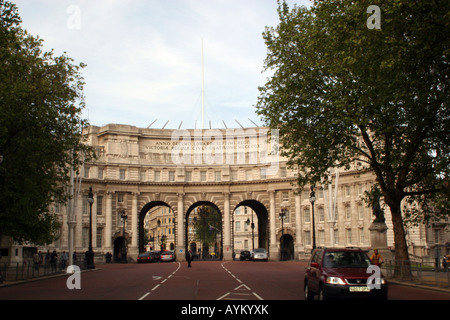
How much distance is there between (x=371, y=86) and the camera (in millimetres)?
25859

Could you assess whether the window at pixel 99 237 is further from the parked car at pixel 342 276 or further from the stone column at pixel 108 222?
the parked car at pixel 342 276

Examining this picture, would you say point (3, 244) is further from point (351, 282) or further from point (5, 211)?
point (351, 282)

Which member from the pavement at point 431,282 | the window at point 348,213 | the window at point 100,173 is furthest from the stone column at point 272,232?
the pavement at point 431,282

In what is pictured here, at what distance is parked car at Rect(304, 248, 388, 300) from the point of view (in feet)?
53.5

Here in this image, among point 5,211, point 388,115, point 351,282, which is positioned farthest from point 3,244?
point 351,282

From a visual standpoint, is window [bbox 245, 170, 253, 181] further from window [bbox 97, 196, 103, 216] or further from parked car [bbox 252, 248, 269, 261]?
window [bbox 97, 196, 103, 216]

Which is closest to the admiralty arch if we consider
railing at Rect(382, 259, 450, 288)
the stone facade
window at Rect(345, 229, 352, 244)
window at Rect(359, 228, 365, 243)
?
the stone facade

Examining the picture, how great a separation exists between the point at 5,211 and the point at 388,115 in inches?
936

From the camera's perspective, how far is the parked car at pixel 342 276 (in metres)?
16.3

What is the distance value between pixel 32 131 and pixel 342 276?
83.4 ft

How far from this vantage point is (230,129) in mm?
79938

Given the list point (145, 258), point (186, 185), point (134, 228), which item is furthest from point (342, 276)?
point (186, 185)

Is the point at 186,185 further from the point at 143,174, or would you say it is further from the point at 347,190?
the point at 347,190

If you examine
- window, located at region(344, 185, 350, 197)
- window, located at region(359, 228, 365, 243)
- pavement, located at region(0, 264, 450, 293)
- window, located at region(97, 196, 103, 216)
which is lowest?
pavement, located at region(0, 264, 450, 293)
